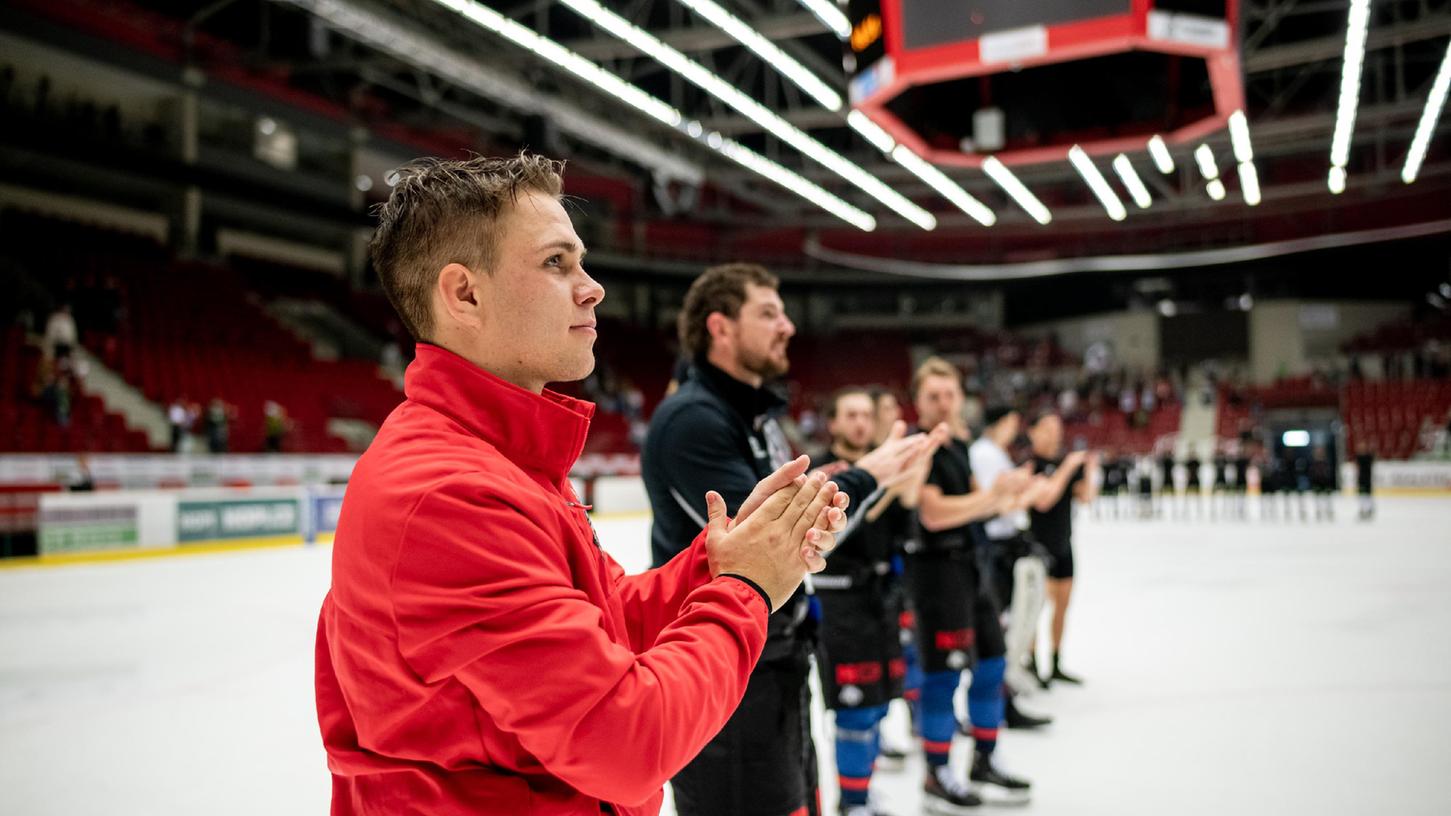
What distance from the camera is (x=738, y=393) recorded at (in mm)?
2316

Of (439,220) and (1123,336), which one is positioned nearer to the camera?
(439,220)

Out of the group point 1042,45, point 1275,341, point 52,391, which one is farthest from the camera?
point 1275,341

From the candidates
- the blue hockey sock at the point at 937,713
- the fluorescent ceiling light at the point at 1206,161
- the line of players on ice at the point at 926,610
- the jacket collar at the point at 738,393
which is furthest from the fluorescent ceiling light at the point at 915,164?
the jacket collar at the point at 738,393

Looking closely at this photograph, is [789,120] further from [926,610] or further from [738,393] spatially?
[738,393]

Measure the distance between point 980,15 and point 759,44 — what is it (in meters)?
6.29

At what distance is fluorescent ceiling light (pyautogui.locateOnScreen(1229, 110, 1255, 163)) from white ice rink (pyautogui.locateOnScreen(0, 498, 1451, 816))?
348 inches

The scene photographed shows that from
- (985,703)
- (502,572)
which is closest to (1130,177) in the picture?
(985,703)

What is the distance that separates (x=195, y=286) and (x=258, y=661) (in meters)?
14.6

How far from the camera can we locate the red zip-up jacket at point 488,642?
0.91 m

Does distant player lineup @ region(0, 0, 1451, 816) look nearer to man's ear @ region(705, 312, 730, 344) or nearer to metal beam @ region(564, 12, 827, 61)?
man's ear @ region(705, 312, 730, 344)

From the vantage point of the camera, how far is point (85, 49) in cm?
1451

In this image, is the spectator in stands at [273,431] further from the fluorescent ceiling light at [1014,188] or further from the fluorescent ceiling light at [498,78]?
the fluorescent ceiling light at [1014,188]

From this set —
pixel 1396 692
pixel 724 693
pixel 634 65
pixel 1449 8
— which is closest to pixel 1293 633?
pixel 1396 692

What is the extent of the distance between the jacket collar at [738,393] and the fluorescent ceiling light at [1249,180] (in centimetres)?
1961
